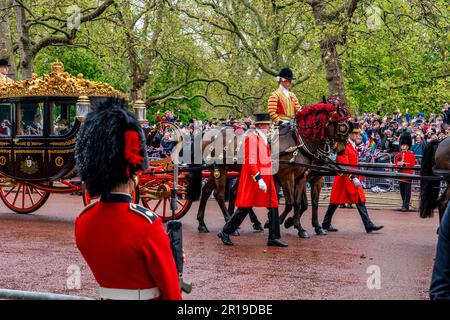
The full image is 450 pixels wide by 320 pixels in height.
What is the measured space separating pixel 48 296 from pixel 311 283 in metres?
4.28

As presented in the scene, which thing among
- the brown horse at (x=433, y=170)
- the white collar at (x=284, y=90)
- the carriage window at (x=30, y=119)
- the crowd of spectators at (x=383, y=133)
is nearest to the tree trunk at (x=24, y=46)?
the crowd of spectators at (x=383, y=133)

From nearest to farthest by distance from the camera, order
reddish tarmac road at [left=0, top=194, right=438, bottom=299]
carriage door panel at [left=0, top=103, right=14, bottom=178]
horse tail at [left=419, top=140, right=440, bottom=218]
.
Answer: reddish tarmac road at [left=0, top=194, right=438, bottom=299] < horse tail at [left=419, top=140, right=440, bottom=218] < carriage door panel at [left=0, top=103, right=14, bottom=178]

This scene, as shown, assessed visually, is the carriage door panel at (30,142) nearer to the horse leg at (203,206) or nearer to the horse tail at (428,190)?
the horse leg at (203,206)

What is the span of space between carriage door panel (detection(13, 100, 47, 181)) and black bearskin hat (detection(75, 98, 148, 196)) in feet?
28.0

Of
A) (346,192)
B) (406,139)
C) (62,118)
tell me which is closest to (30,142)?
(62,118)

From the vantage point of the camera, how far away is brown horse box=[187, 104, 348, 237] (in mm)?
11227

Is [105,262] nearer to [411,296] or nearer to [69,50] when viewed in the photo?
[411,296]

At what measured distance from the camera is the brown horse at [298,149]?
1123 centimetres

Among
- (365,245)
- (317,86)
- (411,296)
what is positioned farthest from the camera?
(317,86)

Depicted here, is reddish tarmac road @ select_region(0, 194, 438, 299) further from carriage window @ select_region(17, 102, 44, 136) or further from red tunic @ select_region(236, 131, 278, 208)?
carriage window @ select_region(17, 102, 44, 136)

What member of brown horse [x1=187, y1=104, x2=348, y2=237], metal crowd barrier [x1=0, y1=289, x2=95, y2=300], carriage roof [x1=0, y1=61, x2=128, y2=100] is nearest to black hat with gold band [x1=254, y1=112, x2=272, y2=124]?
brown horse [x1=187, y1=104, x2=348, y2=237]

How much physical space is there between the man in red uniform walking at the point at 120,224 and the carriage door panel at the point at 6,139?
8.96 meters
